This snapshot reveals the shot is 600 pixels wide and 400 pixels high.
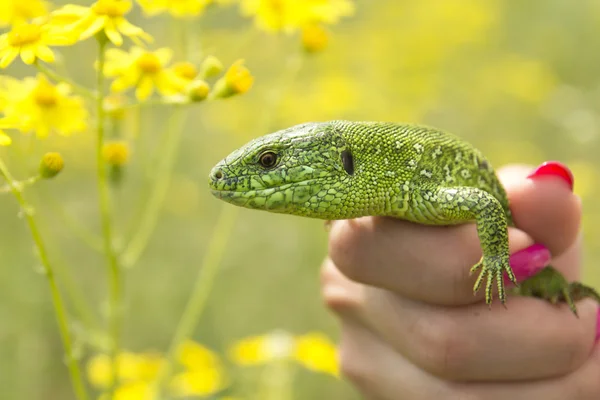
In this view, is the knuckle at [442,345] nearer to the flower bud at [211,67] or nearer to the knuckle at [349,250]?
the knuckle at [349,250]

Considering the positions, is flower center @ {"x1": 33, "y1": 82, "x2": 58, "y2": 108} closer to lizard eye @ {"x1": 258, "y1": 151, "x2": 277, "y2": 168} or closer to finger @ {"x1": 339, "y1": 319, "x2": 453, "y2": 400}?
lizard eye @ {"x1": 258, "y1": 151, "x2": 277, "y2": 168}

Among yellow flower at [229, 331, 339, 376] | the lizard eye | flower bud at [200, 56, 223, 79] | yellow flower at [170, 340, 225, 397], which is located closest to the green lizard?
the lizard eye

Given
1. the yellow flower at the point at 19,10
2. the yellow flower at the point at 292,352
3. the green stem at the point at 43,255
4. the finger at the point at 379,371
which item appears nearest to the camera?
the green stem at the point at 43,255

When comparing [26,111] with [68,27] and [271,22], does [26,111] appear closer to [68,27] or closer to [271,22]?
[68,27]

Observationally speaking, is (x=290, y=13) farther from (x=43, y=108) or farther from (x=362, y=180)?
Answer: (x=43, y=108)

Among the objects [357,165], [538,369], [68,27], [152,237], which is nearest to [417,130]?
[357,165]

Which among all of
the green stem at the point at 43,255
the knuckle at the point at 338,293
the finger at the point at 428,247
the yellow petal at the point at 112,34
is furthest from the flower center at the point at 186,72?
the knuckle at the point at 338,293
